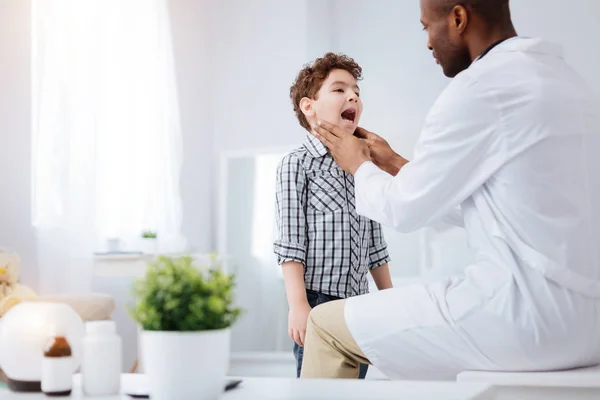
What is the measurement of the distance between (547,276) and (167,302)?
0.67 metres

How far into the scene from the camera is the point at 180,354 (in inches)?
36.9

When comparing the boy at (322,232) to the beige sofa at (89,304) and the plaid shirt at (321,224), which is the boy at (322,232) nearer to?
the plaid shirt at (321,224)

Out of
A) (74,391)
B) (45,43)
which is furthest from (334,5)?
(74,391)

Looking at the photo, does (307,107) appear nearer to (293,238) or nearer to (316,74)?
(316,74)

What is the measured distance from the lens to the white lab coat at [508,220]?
1311mm

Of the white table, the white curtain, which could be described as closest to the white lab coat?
the white table

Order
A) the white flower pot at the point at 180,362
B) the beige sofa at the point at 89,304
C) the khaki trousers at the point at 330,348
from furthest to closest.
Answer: the beige sofa at the point at 89,304 → the khaki trousers at the point at 330,348 → the white flower pot at the point at 180,362

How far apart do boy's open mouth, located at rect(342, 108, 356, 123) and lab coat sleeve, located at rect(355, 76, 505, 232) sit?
0.75 meters

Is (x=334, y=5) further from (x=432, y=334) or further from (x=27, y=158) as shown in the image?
(x=432, y=334)

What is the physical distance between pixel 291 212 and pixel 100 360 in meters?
0.98

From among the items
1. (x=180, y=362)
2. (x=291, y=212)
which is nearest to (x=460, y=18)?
(x=291, y=212)

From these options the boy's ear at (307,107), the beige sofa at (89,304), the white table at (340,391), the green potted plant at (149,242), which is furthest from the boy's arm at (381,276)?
the green potted plant at (149,242)

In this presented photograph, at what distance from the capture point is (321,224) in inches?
78.6

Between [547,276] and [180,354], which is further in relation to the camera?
[547,276]
